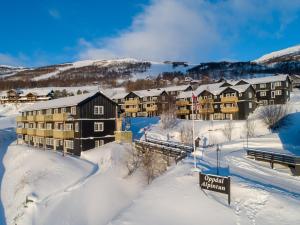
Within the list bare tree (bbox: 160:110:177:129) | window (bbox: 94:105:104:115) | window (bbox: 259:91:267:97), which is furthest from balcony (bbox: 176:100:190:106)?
window (bbox: 94:105:104:115)

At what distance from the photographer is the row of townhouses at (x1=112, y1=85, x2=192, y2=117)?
8812 centimetres

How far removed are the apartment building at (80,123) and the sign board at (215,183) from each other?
2724 cm

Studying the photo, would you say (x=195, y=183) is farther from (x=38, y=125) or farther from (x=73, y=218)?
(x=38, y=125)

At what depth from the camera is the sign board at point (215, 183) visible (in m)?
18.7

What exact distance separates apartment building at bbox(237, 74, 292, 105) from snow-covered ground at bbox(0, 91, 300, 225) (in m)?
23.9

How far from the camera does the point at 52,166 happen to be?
3716 centimetres

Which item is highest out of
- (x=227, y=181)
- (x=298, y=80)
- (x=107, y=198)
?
(x=298, y=80)

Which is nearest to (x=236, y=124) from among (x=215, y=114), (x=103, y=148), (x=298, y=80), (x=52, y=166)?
(x=215, y=114)

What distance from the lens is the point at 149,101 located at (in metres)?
92.0

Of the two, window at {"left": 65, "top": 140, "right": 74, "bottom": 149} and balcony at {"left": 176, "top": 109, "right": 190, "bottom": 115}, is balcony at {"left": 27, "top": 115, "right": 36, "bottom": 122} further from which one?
balcony at {"left": 176, "top": 109, "right": 190, "bottom": 115}

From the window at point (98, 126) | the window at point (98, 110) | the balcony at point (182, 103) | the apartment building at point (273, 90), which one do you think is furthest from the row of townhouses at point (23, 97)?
the window at point (98, 126)

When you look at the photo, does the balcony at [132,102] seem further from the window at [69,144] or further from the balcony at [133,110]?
the window at [69,144]

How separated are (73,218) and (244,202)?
13819mm

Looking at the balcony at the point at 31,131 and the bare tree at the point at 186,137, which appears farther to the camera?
the balcony at the point at 31,131
